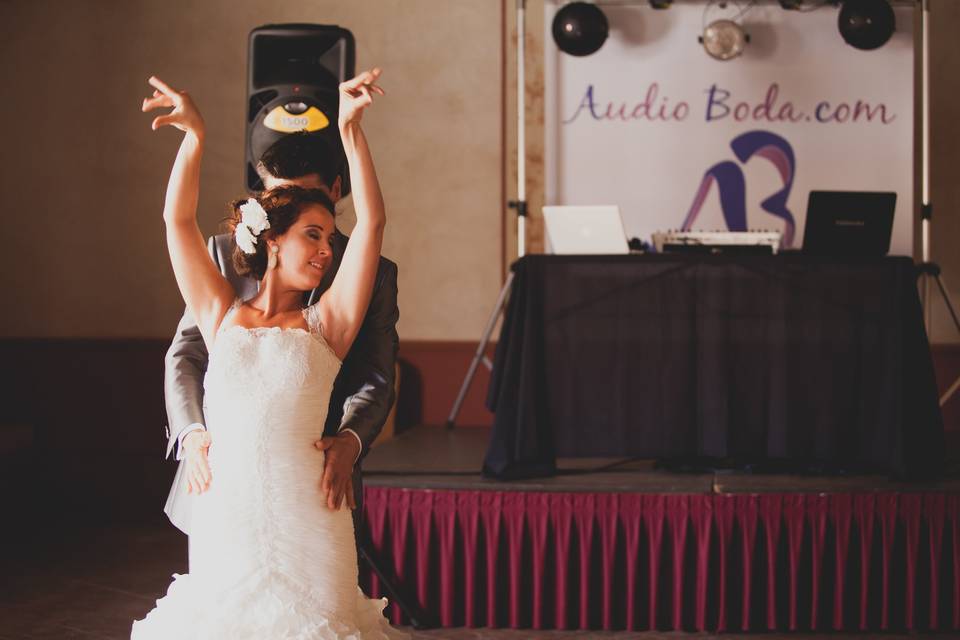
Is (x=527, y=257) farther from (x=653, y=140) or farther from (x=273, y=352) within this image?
(x=273, y=352)

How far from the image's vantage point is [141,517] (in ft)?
17.4

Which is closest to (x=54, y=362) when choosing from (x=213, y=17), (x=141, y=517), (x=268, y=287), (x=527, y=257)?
(x=141, y=517)

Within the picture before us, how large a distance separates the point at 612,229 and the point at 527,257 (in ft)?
1.46

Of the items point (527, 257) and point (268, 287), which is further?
point (527, 257)

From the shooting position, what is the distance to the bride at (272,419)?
1.76 meters

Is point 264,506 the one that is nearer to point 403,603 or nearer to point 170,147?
point 403,603

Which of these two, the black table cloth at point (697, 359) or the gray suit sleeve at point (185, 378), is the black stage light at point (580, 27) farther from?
the gray suit sleeve at point (185, 378)

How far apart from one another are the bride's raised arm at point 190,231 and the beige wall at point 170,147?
3455 millimetres

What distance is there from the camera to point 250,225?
73.0 inches

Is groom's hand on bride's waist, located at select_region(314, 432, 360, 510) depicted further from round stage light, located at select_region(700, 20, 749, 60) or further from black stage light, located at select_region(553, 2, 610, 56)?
round stage light, located at select_region(700, 20, 749, 60)

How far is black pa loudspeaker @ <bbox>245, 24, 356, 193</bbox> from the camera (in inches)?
126

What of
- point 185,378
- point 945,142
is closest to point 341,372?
point 185,378

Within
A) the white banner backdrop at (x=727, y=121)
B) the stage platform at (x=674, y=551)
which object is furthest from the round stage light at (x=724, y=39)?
the stage platform at (x=674, y=551)

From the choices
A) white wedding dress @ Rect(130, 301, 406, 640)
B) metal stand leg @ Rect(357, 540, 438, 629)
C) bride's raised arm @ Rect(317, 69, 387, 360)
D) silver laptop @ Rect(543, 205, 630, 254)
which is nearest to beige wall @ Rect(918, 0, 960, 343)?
silver laptop @ Rect(543, 205, 630, 254)
